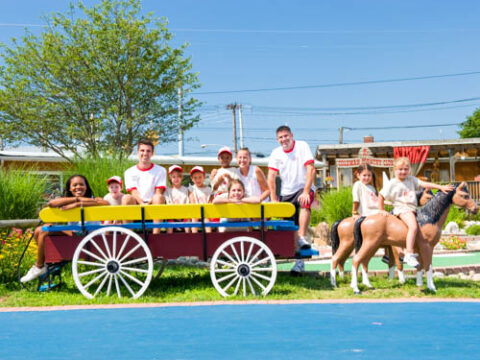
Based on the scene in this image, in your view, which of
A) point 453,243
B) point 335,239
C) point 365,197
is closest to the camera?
point 335,239

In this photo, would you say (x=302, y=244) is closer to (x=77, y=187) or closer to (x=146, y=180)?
(x=146, y=180)

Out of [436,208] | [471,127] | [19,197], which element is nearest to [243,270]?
[436,208]

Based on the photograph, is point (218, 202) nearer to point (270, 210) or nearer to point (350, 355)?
point (270, 210)

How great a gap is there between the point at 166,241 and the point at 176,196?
57.2 inches

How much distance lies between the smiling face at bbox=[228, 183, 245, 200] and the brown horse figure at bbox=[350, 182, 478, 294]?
1627mm

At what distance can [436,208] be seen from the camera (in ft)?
21.7

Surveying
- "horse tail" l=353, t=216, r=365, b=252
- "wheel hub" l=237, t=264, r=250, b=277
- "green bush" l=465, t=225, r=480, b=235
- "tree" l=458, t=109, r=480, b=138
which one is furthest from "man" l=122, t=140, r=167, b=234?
"tree" l=458, t=109, r=480, b=138

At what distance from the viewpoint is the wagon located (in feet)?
20.6

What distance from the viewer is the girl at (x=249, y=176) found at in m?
7.02

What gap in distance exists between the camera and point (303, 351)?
12.9ft

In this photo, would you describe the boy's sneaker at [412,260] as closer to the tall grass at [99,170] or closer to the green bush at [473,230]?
the tall grass at [99,170]

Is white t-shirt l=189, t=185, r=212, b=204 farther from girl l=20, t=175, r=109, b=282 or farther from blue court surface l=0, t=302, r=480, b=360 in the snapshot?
blue court surface l=0, t=302, r=480, b=360

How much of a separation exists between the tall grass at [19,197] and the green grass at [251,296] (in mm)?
2726

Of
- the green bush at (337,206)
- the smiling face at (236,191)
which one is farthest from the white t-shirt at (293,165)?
the green bush at (337,206)
